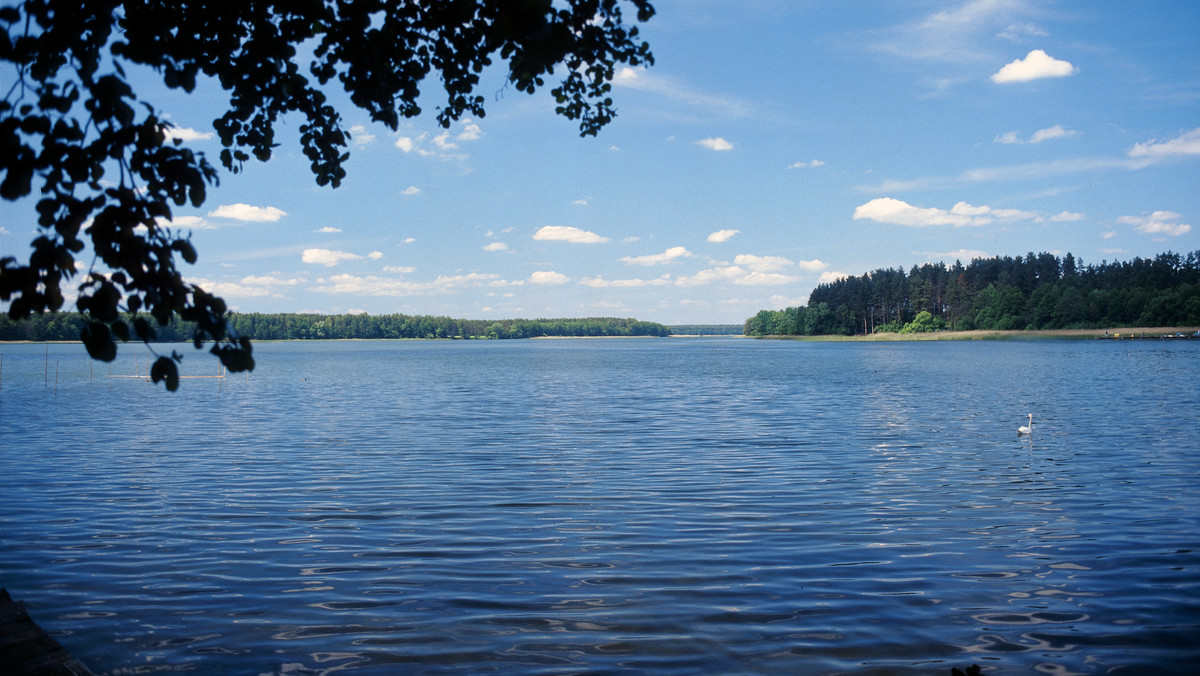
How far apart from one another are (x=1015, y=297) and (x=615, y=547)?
16386 cm

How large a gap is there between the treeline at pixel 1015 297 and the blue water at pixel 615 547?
142321 millimetres

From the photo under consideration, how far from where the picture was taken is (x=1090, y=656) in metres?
6.77

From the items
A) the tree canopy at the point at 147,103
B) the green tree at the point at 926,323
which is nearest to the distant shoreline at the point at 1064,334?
the green tree at the point at 926,323

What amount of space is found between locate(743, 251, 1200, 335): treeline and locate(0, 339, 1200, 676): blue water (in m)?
142

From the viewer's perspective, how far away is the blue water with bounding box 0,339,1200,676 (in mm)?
7023

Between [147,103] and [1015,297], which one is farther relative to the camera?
[1015,297]

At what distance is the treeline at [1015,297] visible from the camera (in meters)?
142

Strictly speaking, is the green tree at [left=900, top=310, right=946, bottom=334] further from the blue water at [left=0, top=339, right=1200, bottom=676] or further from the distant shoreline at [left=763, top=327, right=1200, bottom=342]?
the blue water at [left=0, top=339, right=1200, bottom=676]

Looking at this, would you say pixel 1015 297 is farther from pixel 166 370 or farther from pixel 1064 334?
pixel 166 370

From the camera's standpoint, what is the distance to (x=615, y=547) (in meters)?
10.4

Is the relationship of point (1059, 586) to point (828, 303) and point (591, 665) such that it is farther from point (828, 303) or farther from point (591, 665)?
point (828, 303)

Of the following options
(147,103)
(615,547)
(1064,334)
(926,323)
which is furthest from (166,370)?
(926,323)

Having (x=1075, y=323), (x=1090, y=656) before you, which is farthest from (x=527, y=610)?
(x=1075, y=323)

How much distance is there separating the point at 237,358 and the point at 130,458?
17.8 meters
